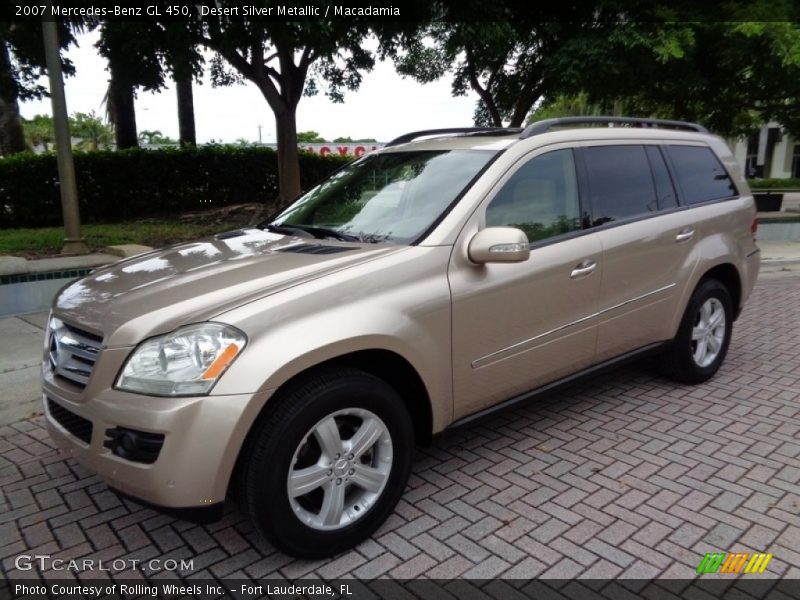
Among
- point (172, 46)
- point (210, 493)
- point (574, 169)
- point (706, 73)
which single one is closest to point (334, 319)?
point (210, 493)

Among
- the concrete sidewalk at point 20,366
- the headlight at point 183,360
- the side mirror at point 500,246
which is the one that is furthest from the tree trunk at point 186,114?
the headlight at point 183,360

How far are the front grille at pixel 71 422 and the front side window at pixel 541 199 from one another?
2.03 metres

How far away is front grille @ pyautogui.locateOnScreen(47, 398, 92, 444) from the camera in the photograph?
8.34ft

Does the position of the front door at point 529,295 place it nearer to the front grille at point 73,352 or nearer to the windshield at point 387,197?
the windshield at point 387,197

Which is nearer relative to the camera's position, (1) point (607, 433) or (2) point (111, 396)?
Answer: (2) point (111, 396)

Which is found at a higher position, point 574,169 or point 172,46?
point 172,46

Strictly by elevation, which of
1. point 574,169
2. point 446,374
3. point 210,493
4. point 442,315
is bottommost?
point 210,493

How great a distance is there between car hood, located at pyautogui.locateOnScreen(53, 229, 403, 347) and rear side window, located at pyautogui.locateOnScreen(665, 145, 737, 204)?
247cm

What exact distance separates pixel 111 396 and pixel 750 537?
274cm

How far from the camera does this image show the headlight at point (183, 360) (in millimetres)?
2305

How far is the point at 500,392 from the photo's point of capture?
327 centimetres

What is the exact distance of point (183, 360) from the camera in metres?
2.34

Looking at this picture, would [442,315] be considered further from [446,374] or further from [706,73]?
[706,73]
